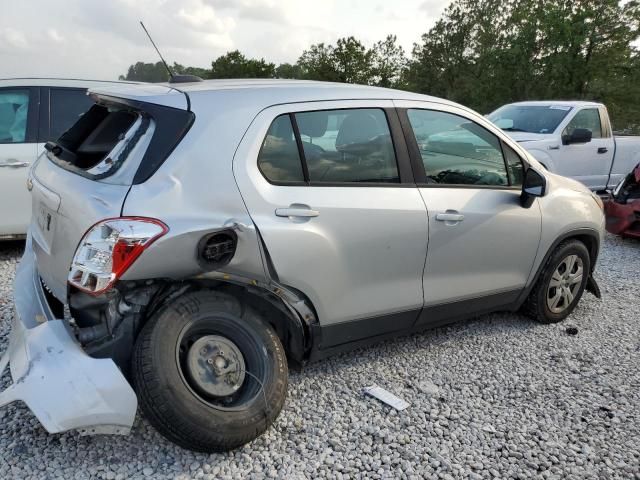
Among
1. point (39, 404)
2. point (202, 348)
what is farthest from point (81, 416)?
point (202, 348)

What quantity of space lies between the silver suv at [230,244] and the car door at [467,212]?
1 cm

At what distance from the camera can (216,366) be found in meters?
2.69

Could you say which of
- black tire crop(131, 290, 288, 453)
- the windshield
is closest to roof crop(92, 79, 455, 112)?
black tire crop(131, 290, 288, 453)

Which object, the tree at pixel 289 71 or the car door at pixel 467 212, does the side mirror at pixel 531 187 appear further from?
the tree at pixel 289 71

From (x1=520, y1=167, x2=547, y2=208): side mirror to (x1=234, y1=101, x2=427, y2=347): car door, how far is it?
926 millimetres

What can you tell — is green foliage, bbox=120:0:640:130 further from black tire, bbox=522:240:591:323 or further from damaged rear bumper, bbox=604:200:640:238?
black tire, bbox=522:240:591:323

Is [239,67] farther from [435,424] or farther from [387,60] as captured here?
[435,424]

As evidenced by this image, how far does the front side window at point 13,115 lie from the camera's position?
5379 mm

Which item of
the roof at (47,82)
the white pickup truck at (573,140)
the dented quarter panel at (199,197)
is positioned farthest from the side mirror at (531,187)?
the white pickup truck at (573,140)

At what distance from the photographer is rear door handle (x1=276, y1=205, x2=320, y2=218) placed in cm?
280

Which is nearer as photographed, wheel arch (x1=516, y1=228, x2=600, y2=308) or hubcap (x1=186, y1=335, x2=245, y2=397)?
hubcap (x1=186, y1=335, x2=245, y2=397)

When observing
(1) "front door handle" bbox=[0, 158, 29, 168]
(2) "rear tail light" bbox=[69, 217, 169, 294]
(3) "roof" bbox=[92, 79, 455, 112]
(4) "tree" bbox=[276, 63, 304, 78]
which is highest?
(4) "tree" bbox=[276, 63, 304, 78]

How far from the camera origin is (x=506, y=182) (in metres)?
3.85

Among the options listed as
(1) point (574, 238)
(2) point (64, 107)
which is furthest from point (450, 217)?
(2) point (64, 107)
